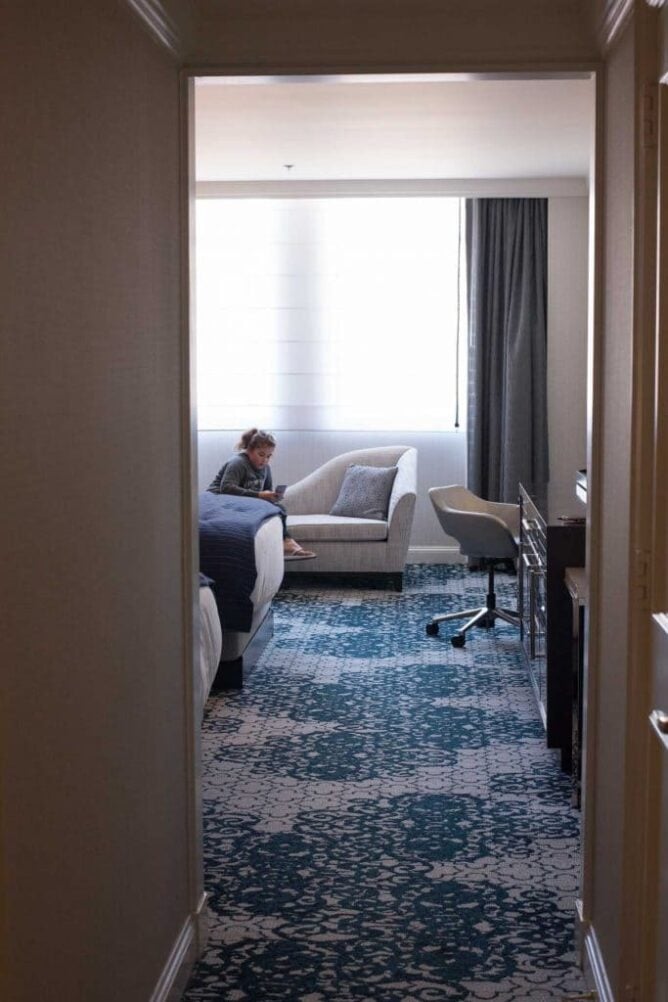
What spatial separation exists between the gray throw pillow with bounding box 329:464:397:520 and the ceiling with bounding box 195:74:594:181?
2.14 meters

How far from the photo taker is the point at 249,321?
940 centimetres

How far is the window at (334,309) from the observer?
927 cm

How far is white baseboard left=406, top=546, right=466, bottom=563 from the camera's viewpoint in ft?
31.0

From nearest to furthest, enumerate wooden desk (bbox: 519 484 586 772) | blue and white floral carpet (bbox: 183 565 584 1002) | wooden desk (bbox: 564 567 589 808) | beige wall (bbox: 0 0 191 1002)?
beige wall (bbox: 0 0 191 1002) → blue and white floral carpet (bbox: 183 565 584 1002) → wooden desk (bbox: 564 567 589 808) → wooden desk (bbox: 519 484 586 772)

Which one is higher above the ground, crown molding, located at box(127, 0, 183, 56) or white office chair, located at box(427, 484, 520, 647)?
crown molding, located at box(127, 0, 183, 56)

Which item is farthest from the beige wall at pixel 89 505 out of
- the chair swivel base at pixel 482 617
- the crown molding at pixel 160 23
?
the chair swivel base at pixel 482 617

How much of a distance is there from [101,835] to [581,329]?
294 inches

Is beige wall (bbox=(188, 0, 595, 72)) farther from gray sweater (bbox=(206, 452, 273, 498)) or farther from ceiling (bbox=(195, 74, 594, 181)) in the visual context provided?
gray sweater (bbox=(206, 452, 273, 498))

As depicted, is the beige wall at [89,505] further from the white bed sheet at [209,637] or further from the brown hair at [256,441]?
the brown hair at [256,441]

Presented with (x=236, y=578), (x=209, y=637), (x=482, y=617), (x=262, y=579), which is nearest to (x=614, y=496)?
(x=209, y=637)

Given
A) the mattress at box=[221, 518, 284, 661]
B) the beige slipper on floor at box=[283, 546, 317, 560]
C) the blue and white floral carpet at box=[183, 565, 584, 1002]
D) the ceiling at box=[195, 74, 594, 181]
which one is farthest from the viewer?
the beige slipper on floor at box=[283, 546, 317, 560]

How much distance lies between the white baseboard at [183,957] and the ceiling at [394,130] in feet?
10.9

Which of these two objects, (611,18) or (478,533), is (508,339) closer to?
(478,533)

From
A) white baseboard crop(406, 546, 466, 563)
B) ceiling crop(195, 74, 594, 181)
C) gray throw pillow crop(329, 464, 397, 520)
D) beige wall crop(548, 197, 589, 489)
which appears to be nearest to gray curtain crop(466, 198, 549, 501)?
beige wall crop(548, 197, 589, 489)
